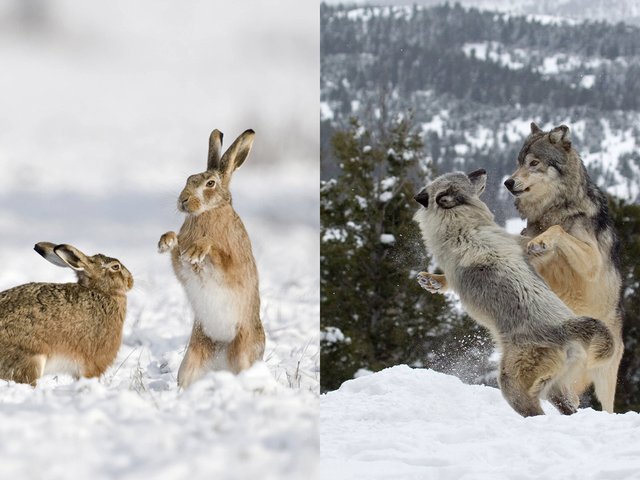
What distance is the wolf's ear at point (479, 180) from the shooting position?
482 cm

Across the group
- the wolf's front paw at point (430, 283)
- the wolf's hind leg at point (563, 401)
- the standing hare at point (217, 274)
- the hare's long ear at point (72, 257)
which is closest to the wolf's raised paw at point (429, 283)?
the wolf's front paw at point (430, 283)

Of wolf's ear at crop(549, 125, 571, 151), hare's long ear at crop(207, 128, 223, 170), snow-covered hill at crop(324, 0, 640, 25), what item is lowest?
wolf's ear at crop(549, 125, 571, 151)

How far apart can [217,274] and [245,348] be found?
1.03ft

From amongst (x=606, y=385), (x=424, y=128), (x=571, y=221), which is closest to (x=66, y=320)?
(x=571, y=221)

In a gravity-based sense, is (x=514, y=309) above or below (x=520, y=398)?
above

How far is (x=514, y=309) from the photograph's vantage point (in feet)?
15.0

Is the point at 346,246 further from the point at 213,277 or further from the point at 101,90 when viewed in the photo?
the point at 213,277

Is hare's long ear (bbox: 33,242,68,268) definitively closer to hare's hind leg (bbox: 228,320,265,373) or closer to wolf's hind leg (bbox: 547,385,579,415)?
hare's hind leg (bbox: 228,320,265,373)

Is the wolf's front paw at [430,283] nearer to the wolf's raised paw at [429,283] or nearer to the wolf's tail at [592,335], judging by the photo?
the wolf's raised paw at [429,283]

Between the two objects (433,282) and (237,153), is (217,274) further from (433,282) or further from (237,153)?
(433,282)

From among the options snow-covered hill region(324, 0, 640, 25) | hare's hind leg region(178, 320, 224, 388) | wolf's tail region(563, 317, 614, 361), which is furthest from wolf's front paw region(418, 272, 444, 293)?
snow-covered hill region(324, 0, 640, 25)

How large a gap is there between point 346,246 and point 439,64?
9.84ft

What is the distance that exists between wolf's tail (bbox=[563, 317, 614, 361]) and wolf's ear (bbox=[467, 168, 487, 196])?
0.77 metres

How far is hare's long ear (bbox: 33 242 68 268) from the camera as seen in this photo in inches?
149
